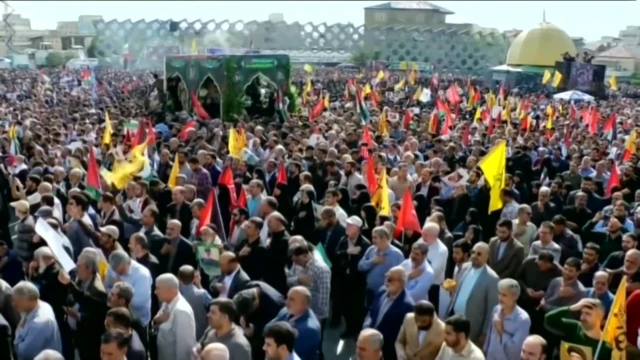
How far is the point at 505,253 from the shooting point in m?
7.64

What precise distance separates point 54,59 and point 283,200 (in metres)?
64.0

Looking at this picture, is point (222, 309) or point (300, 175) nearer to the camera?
point (222, 309)

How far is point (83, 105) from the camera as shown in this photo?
25.6 meters

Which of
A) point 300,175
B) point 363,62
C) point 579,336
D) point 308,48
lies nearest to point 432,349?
point 579,336

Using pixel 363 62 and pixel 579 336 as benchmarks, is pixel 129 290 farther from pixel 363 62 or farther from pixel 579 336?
pixel 363 62

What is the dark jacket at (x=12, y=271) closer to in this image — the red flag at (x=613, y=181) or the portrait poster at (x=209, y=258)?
the portrait poster at (x=209, y=258)

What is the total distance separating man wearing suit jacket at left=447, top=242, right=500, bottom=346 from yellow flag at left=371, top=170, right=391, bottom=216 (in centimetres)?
285

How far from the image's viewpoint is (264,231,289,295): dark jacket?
7551 millimetres

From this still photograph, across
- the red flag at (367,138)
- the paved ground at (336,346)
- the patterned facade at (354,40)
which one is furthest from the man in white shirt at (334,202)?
the patterned facade at (354,40)

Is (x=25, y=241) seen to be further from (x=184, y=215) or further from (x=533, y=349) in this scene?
(x=533, y=349)

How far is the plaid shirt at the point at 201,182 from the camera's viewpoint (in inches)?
437

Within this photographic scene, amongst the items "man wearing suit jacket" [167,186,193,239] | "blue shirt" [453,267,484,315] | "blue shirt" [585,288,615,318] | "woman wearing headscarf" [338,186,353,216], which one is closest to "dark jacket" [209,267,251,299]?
"blue shirt" [453,267,484,315]

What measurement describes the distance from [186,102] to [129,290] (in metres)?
16.8

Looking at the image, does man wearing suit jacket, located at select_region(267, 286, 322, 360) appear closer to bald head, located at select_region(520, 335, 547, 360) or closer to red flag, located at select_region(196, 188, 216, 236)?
bald head, located at select_region(520, 335, 547, 360)
